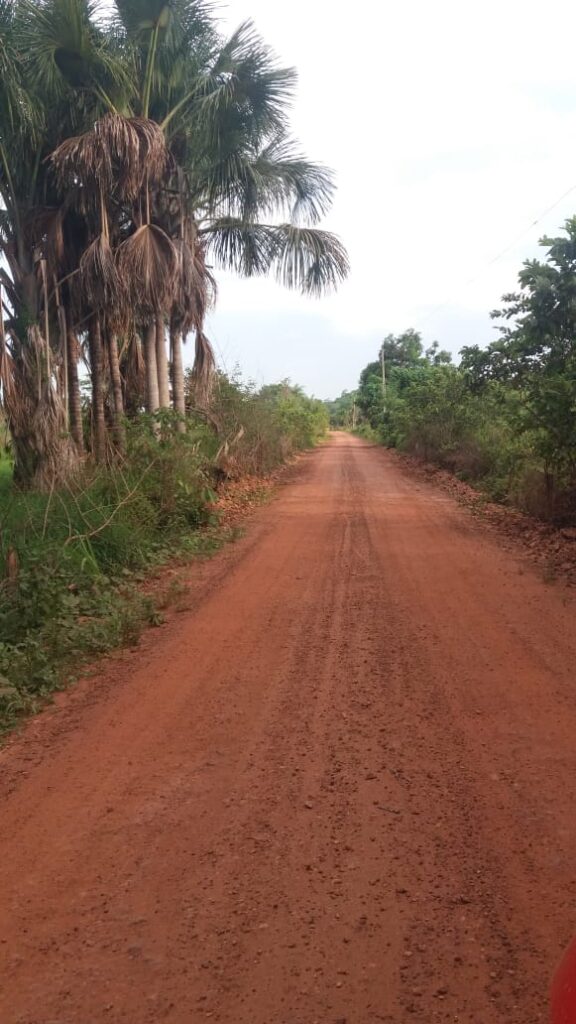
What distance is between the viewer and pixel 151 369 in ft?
48.0

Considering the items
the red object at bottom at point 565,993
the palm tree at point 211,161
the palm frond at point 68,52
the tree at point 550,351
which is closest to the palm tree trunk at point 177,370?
the palm tree at point 211,161

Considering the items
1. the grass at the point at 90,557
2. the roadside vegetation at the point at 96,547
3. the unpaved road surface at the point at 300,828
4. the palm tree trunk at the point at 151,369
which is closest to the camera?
the unpaved road surface at the point at 300,828

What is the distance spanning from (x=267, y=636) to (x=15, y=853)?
10.4ft

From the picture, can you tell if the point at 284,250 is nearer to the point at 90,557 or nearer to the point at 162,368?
the point at 162,368

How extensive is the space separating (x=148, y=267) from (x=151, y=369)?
105 inches

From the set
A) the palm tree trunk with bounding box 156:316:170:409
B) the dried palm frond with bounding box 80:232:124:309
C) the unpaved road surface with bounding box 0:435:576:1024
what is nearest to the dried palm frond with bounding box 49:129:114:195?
the dried palm frond with bounding box 80:232:124:309

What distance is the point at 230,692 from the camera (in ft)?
16.5

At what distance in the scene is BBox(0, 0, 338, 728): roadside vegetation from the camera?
9930 mm

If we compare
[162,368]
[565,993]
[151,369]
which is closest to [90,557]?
[565,993]

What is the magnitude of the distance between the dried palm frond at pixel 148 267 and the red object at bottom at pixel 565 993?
467 inches

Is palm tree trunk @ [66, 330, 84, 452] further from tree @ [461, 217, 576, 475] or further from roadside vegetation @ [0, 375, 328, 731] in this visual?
tree @ [461, 217, 576, 475]

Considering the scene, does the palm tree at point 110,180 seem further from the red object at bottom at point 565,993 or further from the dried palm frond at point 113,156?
the red object at bottom at point 565,993

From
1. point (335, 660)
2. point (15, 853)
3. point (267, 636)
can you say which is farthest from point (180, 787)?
point (267, 636)

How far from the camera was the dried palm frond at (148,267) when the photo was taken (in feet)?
40.1
